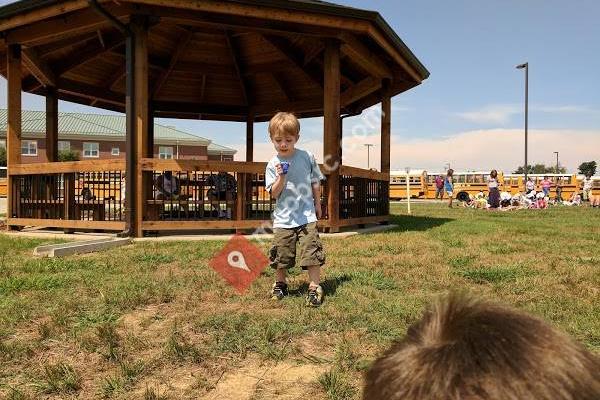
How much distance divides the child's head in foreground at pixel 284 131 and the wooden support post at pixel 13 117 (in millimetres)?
7933

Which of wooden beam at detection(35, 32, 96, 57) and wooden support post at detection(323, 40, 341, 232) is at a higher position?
wooden beam at detection(35, 32, 96, 57)

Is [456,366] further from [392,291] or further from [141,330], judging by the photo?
[392,291]

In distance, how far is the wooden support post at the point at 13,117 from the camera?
9.59m

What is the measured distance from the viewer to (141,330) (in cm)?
322

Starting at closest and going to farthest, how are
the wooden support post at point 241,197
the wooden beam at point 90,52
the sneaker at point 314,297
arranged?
1. the sneaker at point 314,297
2. the wooden support post at point 241,197
3. the wooden beam at point 90,52

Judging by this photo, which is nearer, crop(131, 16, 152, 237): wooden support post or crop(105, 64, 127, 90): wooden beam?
crop(131, 16, 152, 237): wooden support post

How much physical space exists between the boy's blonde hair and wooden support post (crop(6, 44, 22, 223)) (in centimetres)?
795

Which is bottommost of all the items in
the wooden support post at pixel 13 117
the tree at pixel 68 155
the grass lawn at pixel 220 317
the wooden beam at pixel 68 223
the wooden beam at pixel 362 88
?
the grass lawn at pixel 220 317

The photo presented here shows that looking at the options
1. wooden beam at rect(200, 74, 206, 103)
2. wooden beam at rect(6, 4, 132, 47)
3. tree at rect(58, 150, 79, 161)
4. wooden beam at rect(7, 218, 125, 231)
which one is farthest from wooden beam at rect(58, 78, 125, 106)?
tree at rect(58, 150, 79, 161)

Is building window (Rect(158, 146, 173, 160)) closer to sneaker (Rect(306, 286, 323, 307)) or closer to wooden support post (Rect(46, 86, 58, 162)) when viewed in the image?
wooden support post (Rect(46, 86, 58, 162))

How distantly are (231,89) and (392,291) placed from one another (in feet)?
38.9

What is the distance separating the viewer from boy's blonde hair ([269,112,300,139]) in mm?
3817
